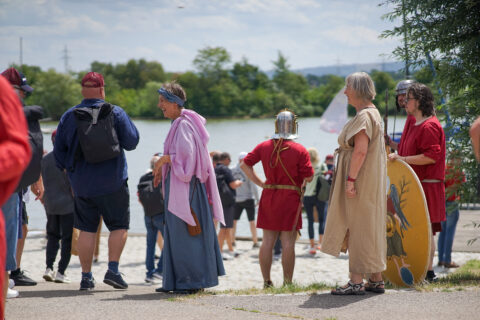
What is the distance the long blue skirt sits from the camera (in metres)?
6.56

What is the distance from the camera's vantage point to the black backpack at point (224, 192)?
1203 cm

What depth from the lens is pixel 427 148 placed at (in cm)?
680

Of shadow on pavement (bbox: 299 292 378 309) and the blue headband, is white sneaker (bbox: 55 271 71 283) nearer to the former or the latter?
the blue headband

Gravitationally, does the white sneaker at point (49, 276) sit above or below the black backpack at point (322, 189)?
below

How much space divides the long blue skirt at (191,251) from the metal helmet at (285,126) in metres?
1.24

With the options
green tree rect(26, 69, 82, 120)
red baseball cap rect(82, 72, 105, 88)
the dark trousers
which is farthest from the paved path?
green tree rect(26, 69, 82, 120)

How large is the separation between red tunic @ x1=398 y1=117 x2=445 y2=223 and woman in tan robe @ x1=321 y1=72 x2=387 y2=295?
2.93ft

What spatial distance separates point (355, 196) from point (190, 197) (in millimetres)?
1532

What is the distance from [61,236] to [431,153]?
4468 mm

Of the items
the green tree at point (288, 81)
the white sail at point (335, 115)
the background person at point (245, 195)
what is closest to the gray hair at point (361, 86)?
the background person at point (245, 195)

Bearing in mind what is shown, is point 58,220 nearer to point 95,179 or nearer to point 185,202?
point 95,179

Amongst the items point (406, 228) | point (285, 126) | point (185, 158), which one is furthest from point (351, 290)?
point (285, 126)

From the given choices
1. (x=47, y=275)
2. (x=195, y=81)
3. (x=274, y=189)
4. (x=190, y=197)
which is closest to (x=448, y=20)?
(x=274, y=189)

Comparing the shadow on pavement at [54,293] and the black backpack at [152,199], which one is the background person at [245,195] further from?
the shadow on pavement at [54,293]
